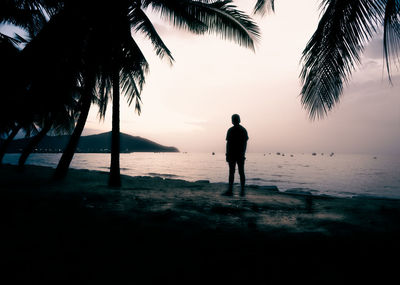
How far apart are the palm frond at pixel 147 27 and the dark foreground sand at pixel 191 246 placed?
5778mm

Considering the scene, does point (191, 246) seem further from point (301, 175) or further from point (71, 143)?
point (301, 175)

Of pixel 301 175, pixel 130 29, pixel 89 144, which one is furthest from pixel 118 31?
pixel 89 144

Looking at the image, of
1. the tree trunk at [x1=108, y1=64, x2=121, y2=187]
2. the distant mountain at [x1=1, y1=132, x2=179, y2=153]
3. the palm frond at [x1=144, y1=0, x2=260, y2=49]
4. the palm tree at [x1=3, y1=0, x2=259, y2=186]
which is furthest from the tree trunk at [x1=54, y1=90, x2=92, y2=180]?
the distant mountain at [x1=1, y1=132, x2=179, y2=153]

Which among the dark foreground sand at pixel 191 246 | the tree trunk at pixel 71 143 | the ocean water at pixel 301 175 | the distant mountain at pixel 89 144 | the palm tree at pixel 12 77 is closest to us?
the dark foreground sand at pixel 191 246

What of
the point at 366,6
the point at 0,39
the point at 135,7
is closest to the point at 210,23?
the point at 135,7

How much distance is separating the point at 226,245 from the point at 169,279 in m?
0.69

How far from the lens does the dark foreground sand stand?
4.59ft

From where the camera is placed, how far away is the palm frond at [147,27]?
21.2ft

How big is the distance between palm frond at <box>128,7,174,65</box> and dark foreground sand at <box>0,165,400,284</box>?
5778 millimetres

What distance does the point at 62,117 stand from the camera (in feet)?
39.2

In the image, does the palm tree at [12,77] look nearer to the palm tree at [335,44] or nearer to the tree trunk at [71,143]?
the tree trunk at [71,143]

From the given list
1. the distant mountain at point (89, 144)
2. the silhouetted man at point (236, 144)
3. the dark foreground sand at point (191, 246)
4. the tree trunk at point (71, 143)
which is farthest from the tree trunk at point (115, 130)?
the distant mountain at point (89, 144)

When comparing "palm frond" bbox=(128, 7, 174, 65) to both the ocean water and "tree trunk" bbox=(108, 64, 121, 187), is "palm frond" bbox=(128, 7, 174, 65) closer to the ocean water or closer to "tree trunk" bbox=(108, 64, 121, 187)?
"tree trunk" bbox=(108, 64, 121, 187)

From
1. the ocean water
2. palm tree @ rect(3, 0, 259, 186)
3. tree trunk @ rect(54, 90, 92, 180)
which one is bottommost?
the ocean water
